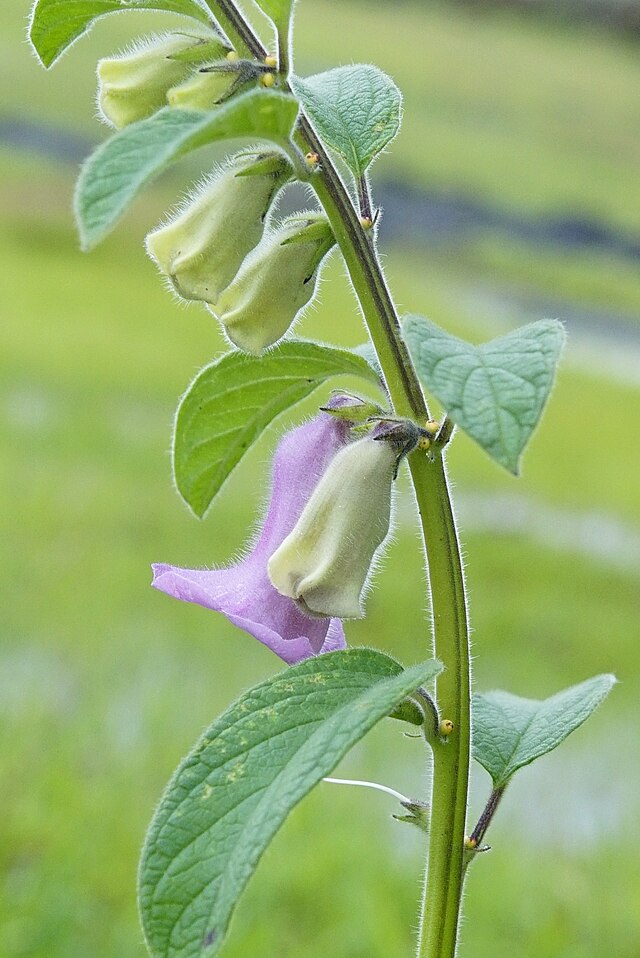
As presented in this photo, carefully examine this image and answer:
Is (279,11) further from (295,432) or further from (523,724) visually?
(523,724)

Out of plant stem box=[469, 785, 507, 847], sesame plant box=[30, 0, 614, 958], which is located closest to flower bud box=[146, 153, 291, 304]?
sesame plant box=[30, 0, 614, 958]

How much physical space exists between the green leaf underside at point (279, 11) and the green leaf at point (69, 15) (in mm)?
18

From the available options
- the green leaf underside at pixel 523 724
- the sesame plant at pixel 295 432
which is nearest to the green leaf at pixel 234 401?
the sesame plant at pixel 295 432

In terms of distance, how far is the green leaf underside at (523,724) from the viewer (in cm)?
34

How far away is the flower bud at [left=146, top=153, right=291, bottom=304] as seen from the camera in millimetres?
286

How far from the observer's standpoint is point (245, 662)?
4.32 ft

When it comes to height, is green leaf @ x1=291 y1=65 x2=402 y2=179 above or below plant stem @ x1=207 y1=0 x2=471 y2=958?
above

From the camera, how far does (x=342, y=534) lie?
0.30 m

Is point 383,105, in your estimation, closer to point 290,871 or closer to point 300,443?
Answer: point 300,443

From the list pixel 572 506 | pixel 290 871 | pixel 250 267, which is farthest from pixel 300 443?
pixel 572 506

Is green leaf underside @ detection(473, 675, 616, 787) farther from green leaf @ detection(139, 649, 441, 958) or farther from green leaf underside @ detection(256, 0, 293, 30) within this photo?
green leaf underside @ detection(256, 0, 293, 30)

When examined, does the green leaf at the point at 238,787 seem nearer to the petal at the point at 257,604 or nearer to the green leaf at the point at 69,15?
the petal at the point at 257,604

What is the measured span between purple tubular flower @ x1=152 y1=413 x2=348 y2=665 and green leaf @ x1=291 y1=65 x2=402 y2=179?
74mm

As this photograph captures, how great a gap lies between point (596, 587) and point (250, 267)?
55.5 inches
